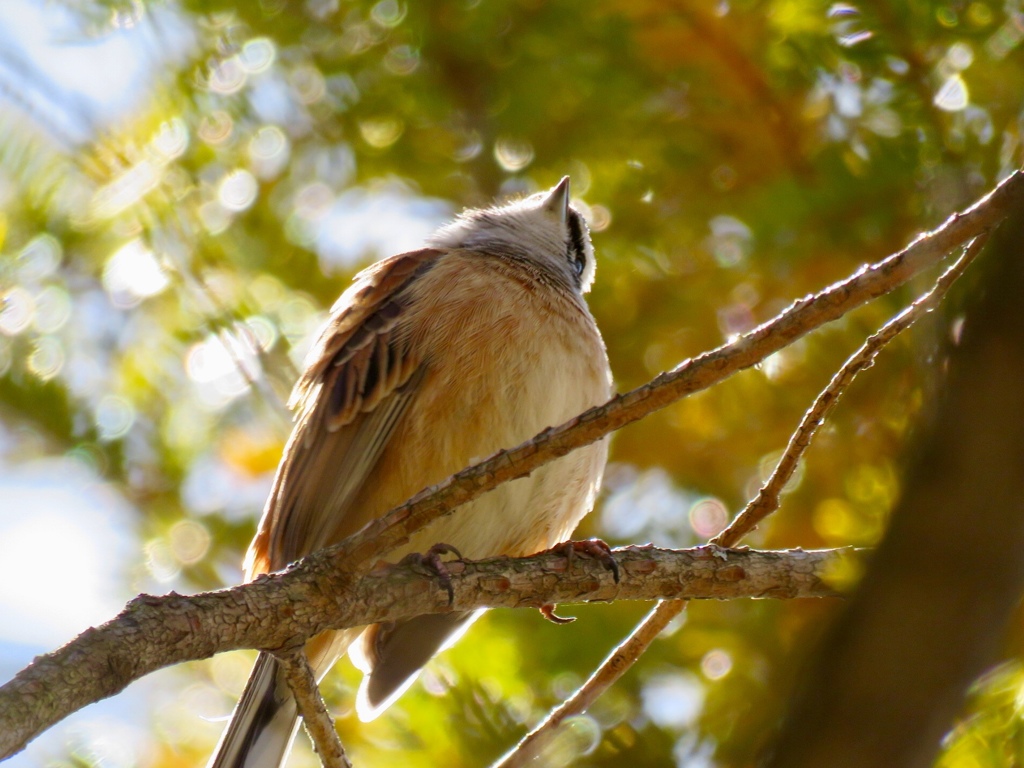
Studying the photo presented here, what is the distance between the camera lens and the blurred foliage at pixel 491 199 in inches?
133

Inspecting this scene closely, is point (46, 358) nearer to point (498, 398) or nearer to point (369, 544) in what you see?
point (498, 398)

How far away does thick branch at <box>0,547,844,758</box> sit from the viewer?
2076 millimetres

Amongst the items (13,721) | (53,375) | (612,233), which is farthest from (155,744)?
(612,233)

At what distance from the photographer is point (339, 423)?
3.99 meters

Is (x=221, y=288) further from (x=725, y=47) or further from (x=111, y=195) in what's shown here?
(x=725, y=47)

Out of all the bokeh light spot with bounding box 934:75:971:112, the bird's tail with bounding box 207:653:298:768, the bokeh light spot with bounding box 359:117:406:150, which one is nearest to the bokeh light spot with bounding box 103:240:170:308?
the bokeh light spot with bounding box 359:117:406:150

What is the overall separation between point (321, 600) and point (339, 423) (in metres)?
1.33

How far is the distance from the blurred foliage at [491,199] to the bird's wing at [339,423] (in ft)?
0.55

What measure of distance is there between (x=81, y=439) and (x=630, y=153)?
7.87 feet

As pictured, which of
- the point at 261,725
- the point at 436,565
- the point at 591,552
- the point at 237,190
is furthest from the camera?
the point at 237,190

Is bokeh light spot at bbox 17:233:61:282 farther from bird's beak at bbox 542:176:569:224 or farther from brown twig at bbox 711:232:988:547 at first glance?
brown twig at bbox 711:232:988:547

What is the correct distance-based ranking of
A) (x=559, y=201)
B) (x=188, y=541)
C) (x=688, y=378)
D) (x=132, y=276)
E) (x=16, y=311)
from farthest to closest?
(x=559, y=201), (x=188, y=541), (x=132, y=276), (x=16, y=311), (x=688, y=378)

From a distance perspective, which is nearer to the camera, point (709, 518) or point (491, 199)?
point (709, 518)

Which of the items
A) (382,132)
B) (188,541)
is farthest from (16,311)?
(382,132)
